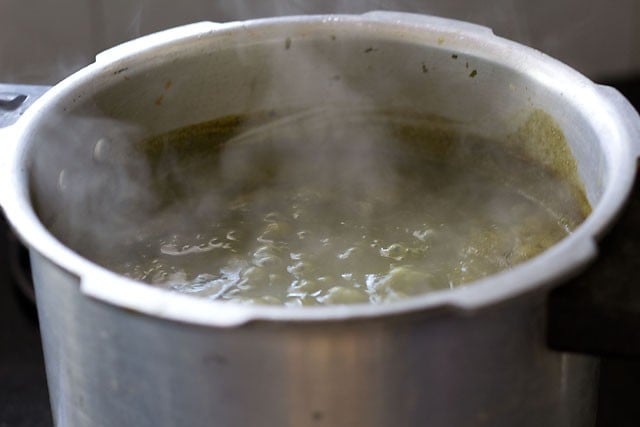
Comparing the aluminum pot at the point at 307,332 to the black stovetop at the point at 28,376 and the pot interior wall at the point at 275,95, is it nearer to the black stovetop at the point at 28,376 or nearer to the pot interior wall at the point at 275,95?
the pot interior wall at the point at 275,95

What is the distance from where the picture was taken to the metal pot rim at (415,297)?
537mm

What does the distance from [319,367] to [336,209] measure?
449mm

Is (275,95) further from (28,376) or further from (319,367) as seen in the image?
(28,376)

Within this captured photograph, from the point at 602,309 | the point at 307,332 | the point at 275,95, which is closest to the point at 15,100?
the point at 275,95

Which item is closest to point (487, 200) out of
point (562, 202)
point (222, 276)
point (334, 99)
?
point (562, 202)

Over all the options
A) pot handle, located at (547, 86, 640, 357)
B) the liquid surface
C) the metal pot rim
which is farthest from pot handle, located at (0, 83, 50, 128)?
pot handle, located at (547, 86, 640, 357)

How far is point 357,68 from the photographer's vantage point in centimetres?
98

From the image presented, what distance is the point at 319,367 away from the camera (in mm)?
559

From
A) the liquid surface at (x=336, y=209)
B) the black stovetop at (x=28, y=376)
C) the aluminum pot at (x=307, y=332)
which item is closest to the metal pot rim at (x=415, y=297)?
the aluminum pot at (x=307, y=332)

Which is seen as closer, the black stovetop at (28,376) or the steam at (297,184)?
the steam at (297,184)

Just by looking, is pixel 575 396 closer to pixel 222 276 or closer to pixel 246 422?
pixel 246 422

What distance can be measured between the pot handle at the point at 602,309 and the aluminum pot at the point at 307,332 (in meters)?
0.01

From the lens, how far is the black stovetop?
1226mm

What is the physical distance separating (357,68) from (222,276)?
0.27 m
